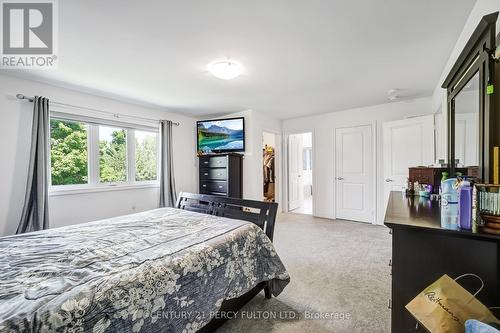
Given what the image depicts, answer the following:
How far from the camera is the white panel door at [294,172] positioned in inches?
213

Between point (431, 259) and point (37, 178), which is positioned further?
point (37, 178)

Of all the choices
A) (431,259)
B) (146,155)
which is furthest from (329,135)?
(431,259)

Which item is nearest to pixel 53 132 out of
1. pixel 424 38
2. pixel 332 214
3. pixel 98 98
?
pixel 98 98

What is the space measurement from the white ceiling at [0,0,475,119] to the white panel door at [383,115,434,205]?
55 centimetres

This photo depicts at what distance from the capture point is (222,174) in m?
4.12

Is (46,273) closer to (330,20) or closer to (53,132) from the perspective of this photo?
(330,20)

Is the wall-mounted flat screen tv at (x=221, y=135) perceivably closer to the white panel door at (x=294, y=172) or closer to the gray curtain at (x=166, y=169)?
the gray curtain at (x=166, y=169)

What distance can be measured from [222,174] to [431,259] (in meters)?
3.37

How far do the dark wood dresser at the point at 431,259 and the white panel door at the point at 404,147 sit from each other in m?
2.71

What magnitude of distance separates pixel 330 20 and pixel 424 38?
37.4 inches

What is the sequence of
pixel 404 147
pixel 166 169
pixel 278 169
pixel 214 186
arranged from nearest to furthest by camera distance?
pixel 404 147 → pixel 166 169 → pixel 214 186 → pixel 278 169

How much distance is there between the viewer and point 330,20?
5.43 feet

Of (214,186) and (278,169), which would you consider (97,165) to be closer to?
(214,186)

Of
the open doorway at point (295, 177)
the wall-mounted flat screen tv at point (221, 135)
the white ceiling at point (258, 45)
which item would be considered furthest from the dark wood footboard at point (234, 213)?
the open doorway at point (295, 177)
